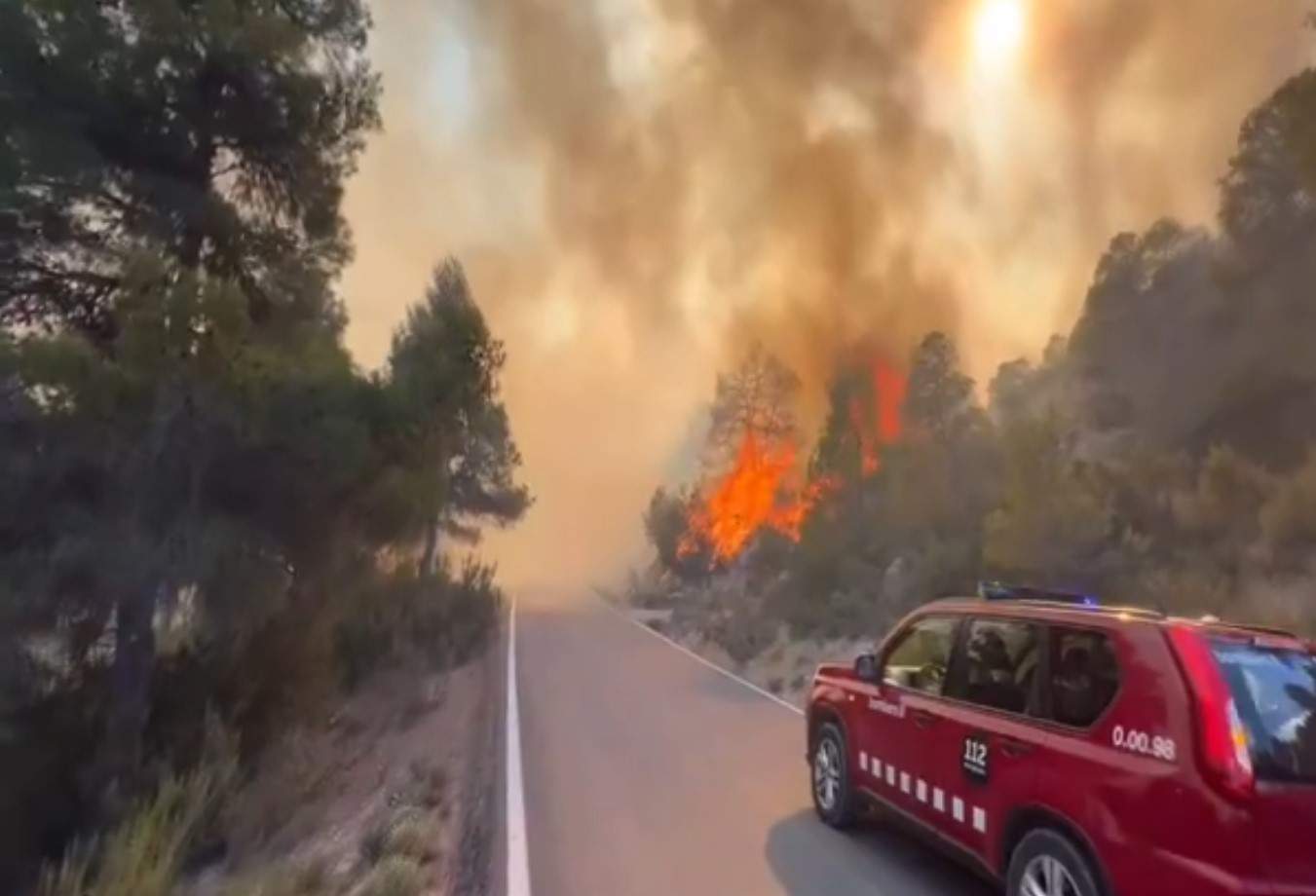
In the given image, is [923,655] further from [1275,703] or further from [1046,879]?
[1275,703]

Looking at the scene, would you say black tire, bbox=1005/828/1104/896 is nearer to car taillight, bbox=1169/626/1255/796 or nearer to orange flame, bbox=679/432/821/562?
car taillight, bbox=1169/626/1255/796

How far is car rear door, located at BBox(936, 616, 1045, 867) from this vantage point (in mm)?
4441

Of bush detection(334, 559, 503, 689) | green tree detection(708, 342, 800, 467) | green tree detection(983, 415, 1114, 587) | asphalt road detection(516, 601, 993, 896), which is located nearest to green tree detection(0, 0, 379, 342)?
bush detection(334, 559, 503, 689)

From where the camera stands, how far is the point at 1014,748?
174 inches

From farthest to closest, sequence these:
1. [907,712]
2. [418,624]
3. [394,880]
A: [418,624]
[907,712]
[394,880]

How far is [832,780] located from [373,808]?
4262 millimetres

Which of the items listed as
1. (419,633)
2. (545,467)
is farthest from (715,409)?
(545,467)

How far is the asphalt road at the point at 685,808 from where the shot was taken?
18.5 feet

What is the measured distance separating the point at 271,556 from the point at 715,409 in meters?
47.0

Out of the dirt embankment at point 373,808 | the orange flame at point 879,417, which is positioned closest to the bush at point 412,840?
the dirt embankment at point 373,808

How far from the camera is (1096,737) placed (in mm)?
3971

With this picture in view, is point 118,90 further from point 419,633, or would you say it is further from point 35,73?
point 419,633

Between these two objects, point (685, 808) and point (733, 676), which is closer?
point (685, 808)

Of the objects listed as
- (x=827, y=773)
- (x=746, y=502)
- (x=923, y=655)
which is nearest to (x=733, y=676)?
(x=827, y=773)
